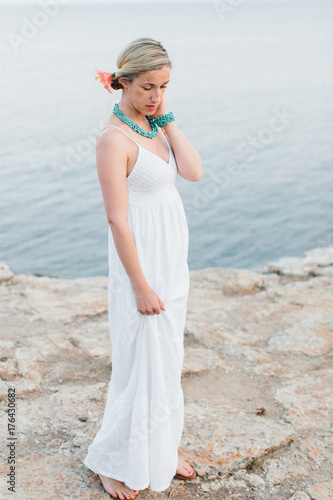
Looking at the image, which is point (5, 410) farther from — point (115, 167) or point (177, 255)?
point (115, 167)

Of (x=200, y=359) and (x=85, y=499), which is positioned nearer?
(x=85, y=499)

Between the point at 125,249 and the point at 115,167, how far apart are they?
1.19 feet

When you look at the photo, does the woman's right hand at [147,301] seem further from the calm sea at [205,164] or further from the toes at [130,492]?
the calm sea at [205,164]

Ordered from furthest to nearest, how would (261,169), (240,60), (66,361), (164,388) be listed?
(240,60) → (261,169) → (66,361) → (164,388)

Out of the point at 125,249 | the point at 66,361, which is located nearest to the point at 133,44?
the point at 125,249

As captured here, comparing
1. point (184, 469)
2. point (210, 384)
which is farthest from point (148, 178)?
point (210, 384)

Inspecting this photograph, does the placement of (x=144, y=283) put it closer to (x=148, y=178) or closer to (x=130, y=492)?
(x=148, y=178)

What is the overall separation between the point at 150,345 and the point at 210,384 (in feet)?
4.58

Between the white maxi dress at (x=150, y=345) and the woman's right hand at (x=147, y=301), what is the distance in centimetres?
5

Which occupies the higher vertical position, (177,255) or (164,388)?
(177,255)

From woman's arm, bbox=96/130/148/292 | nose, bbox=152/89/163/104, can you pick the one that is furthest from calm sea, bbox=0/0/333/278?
woman's arm, bbox=96/130/148/292

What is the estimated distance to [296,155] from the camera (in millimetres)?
Answer: 13297

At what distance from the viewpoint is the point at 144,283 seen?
2346 mm

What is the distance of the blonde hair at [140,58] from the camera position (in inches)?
85.5
